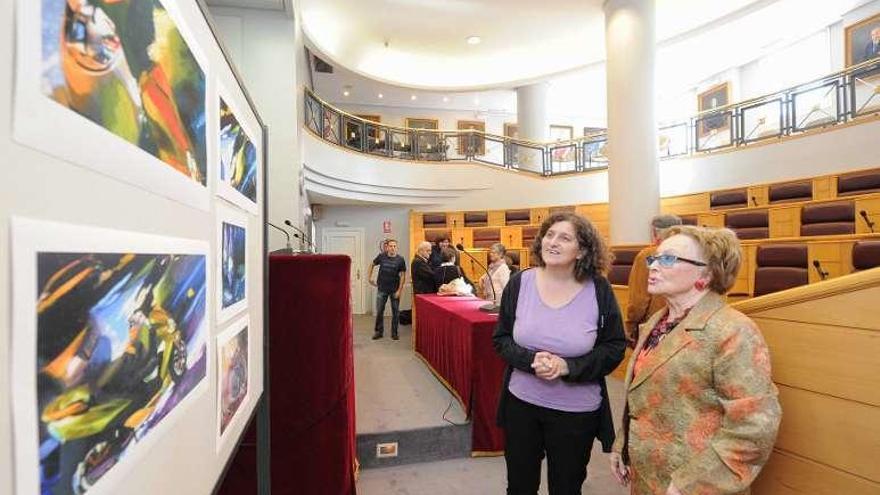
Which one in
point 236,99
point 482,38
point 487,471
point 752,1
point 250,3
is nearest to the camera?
point 236,99

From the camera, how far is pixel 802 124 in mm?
7867

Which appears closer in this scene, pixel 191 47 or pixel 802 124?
pixel 191 47

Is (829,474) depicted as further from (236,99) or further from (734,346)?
(236,99)

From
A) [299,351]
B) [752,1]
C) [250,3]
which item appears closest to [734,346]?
[299,351]

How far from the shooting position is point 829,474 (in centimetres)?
118

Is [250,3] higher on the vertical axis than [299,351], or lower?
higher

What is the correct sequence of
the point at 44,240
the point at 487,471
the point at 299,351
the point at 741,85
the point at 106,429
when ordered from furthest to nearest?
the point at 741,85 < the point at 487,471 < the point at 299,351 < the point at 106,429 < the point at 44,240

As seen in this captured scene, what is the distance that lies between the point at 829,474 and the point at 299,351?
5.89 feet

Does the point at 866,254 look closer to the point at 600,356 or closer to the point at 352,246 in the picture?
the point at 600,356

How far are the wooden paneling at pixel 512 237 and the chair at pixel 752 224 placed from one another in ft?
13.0

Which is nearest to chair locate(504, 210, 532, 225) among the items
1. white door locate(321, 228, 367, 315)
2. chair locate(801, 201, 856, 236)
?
white door locate(321, 228, 367, 315)

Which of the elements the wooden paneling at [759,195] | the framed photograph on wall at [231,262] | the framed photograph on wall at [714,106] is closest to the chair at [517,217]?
the framed photograph on wall at [714,106]

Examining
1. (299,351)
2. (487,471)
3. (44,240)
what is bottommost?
(487,471)

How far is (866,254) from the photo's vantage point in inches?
143
